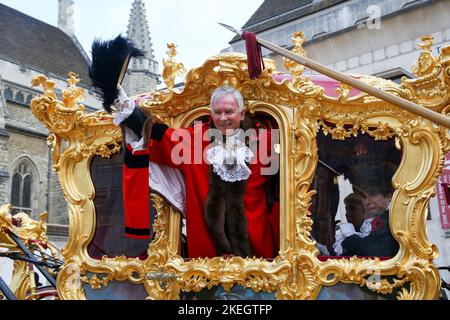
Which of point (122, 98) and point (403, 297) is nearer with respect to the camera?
point (403, 297)

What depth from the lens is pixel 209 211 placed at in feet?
12.0

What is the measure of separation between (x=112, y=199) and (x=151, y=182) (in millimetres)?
489

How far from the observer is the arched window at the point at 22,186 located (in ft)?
82.2

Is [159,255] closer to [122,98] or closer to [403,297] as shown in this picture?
[122,98]

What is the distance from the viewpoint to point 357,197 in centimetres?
360

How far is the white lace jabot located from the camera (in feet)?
11.8

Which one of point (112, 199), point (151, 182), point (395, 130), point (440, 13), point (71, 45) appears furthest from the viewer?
point (71, 45)

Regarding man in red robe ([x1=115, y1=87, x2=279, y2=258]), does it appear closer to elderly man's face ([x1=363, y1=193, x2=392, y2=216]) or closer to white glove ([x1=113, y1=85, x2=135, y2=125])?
white glove ([x1=113, y1=85, x2=135, y2=125])

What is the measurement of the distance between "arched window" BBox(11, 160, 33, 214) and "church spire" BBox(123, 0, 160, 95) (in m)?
6.53

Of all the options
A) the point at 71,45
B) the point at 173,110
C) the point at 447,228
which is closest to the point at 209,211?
the point at 173,110

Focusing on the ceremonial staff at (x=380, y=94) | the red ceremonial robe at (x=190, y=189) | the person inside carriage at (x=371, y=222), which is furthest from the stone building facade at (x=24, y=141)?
the ceremonial staff at (x=380, y=94)

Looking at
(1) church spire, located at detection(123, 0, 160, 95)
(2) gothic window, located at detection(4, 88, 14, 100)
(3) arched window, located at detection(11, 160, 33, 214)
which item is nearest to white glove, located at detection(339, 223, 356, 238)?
(3) arched window, located at detection(11, 160, 33, 214)

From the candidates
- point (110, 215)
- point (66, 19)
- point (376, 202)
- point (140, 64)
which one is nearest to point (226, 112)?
point (376, 202)
